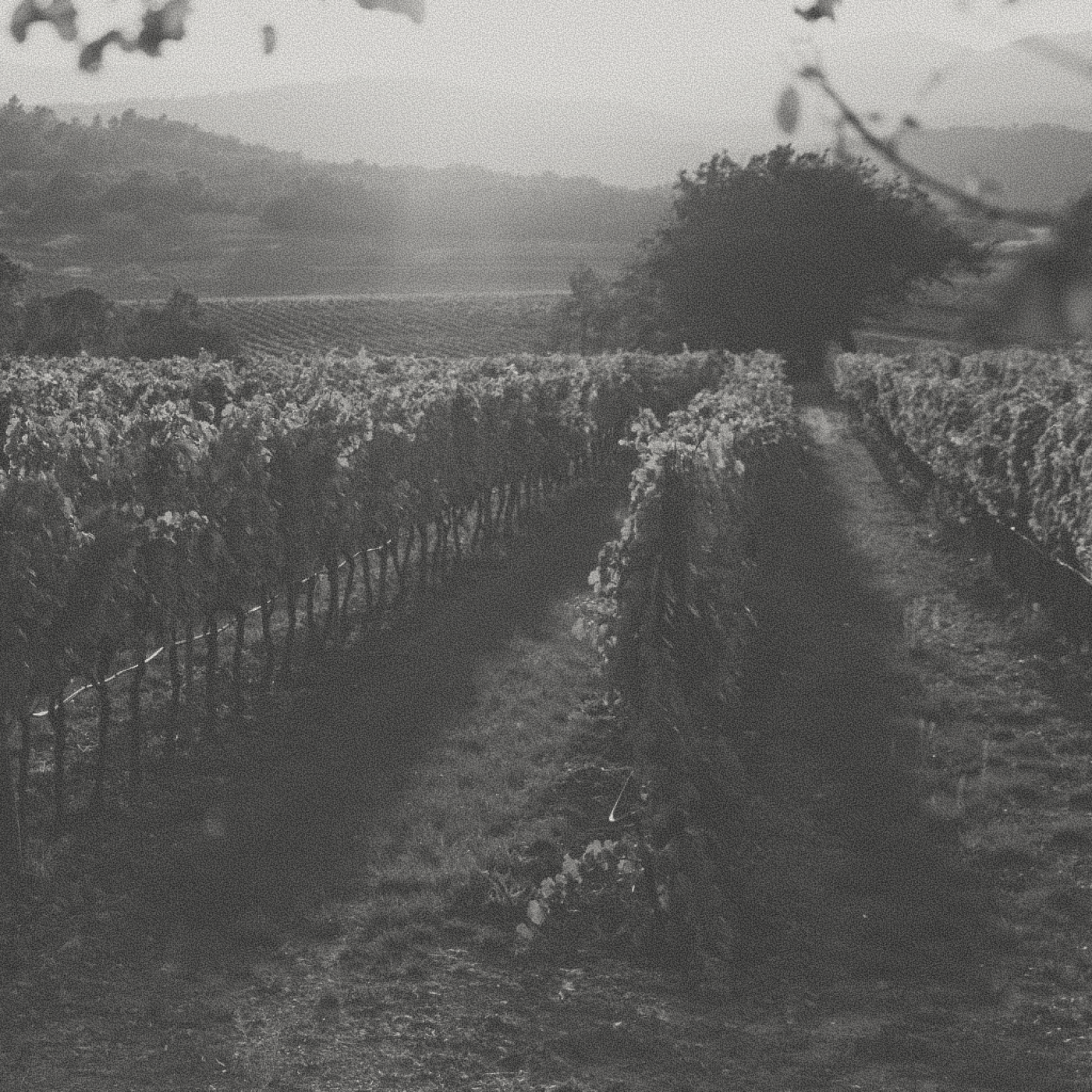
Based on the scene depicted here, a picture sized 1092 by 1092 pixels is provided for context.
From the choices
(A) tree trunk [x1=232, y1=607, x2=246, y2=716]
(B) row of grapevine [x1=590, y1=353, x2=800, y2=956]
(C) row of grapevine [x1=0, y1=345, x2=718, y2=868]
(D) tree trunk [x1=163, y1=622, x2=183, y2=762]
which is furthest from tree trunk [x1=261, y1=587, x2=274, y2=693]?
(B) row of grapevine [x1=590, y1=353, x2=800, y2=956]

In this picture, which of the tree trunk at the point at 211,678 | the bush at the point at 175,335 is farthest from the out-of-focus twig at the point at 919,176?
the bush at the point at 175,335

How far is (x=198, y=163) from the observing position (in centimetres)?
18188

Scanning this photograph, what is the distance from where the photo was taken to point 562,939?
26.3 feet

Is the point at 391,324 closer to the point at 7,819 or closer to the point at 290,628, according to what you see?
the point at 290,628

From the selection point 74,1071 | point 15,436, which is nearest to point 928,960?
point 74,1071

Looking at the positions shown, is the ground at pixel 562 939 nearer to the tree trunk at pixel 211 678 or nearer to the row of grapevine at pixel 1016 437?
the tree trunk at pixel 211 678

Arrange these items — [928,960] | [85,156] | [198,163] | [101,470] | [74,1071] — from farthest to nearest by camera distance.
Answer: [198,163], [85,156], [101,470], [928,960], [74,1071]

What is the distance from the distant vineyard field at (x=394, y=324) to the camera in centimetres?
7606

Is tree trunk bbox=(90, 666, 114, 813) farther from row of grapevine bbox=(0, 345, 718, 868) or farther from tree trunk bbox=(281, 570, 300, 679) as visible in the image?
tree trunk bbox=(281, 570, 300, 679)

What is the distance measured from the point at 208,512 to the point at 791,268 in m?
58.2

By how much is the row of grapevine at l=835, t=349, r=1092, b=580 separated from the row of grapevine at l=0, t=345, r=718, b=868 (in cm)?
598

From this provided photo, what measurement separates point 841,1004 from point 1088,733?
5.82 meters

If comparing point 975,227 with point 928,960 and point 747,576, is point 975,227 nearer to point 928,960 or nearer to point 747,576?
point 928,960

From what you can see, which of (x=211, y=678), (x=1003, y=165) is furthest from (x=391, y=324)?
(x=1003, y=165)
